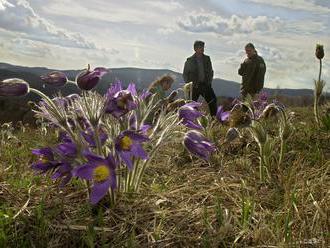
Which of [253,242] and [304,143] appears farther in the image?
[304,143]

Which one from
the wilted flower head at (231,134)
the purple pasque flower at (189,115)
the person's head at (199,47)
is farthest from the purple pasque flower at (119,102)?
the person's head at (199,47)

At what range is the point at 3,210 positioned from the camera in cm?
241

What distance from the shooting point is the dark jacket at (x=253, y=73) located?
31.2 feet

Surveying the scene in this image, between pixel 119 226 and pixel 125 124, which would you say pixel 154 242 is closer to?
pixel 119 226

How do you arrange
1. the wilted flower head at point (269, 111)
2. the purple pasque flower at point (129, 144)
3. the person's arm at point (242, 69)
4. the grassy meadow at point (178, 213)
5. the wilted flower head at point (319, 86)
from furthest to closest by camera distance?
the person's arm at point (242, 69)
the wilted flower head at point (319, 86)
the wilted flower head at point (269, 111)
the purple pasque flower at point (129, 144)
the grassy meadow at point (178, 213)

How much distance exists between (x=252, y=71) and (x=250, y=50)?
38 cm

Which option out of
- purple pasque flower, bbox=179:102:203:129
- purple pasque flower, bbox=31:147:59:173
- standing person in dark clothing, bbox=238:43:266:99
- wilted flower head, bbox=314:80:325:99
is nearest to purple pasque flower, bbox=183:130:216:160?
purple pasque flower, bbox=179:102:203:129

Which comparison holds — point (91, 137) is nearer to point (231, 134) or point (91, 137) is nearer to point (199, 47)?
point (231, 134)

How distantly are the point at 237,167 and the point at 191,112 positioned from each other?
0.79 m

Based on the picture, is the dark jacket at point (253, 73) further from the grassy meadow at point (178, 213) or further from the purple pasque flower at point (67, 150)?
the purple pasque flower at point (67, 150)

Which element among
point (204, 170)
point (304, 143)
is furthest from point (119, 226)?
point (304, 143)

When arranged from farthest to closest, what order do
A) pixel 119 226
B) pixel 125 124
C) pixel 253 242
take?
pixel 125 124, pixel 119 226, pixel 253 242

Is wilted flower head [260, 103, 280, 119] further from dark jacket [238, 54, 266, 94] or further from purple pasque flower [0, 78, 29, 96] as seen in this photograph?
dark jacket [238, 54, 266, 94]

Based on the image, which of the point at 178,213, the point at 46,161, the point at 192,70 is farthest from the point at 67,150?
the point at 192,70
